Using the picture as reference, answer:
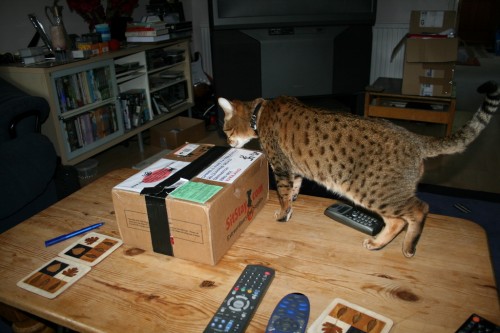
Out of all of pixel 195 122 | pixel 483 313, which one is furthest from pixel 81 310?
pixel 195 122

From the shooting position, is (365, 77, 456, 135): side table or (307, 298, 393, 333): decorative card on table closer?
(307, 298, 393, 333): decorative card on table

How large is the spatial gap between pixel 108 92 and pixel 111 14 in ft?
2.44

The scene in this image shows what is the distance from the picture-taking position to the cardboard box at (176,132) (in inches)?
136

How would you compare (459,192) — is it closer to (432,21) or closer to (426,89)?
(426,89)

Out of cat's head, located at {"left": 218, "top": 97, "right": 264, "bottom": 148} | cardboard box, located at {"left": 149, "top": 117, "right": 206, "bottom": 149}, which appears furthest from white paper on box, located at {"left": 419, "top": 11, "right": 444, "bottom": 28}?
cat's head, located at {"left": 218, "top": 97, "right": 264, "bottom": 148}

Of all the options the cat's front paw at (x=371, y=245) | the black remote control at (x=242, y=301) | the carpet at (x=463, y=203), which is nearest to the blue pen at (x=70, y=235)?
the black remote control at (x=242, y=301)

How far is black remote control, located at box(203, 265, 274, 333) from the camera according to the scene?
81 centimetres

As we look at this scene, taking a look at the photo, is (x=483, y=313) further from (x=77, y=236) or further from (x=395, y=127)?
(x=77, y=236)

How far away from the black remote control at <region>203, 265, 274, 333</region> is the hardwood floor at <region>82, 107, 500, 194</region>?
2.08 metres

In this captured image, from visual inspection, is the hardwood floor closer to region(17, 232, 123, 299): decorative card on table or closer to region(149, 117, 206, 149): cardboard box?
region(149, 117, 206, 149): cardboard box

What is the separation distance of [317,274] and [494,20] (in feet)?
24.8

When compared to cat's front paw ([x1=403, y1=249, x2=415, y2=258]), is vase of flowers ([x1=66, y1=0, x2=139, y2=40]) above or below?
above

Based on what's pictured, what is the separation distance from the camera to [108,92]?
308cm

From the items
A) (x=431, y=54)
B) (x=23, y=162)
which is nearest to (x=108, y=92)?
(x=23, y=162)
